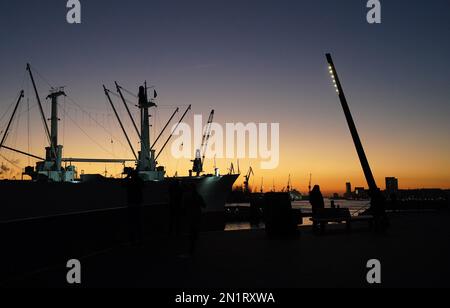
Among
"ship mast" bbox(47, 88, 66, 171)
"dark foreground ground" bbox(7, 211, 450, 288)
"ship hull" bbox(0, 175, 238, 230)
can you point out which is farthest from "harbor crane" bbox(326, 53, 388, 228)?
"ship mast" bbox(47, 88, 66, 171)

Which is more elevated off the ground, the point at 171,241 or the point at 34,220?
the point at 34,220

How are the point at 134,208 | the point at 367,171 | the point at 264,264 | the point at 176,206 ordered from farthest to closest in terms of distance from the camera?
the point at 367,171, the point at 176,206, the point at 134,208, the point at 264,264

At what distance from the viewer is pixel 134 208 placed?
12.0m

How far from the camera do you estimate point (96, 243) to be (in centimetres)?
1097

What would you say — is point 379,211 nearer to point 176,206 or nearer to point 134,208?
point 176,206

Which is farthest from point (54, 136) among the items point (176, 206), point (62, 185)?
point (176, 206)

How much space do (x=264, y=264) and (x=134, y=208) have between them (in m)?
5.02

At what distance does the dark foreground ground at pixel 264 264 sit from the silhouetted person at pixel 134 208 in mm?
569

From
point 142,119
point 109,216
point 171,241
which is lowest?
point 171,241

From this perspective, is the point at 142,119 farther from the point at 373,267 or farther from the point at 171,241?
the point at 373,267

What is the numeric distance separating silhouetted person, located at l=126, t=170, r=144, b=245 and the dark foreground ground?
0.57 m

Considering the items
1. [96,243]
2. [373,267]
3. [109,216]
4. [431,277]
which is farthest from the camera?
[109,216]
